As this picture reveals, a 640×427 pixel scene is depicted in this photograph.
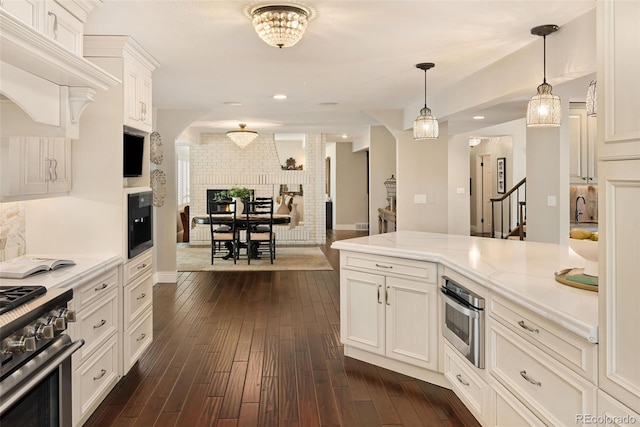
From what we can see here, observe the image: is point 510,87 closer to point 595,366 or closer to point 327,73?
point 327,73

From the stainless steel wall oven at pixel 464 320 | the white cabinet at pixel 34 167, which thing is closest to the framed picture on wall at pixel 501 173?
the stainless steel wall oven at pixel 464 320

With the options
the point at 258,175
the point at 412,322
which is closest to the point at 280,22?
the point at 412,322

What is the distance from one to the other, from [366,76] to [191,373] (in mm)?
3106

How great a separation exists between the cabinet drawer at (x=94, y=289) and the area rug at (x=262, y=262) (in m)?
4.66

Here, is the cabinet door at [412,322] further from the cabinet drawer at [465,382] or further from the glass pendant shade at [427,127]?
the glass pendant shade at [427,127]

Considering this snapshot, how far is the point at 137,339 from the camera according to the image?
3.54 meters

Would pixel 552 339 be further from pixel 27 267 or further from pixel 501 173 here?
pixel 501 173

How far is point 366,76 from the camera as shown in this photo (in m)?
4.68

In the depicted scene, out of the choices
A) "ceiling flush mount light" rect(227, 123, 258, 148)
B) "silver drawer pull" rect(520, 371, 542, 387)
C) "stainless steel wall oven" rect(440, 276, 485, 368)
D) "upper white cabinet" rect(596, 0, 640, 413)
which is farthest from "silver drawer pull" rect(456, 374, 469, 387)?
"ceiling flush mount light" rect(227, 123, 258, 148)

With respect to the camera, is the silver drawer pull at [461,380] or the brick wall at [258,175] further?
the brick wall at [258,175]

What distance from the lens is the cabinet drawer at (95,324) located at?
2.57 metres

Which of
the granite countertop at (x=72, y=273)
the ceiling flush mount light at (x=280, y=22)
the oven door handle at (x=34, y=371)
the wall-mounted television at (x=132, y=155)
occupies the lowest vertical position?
the oven door handle at (x=34, y=371)

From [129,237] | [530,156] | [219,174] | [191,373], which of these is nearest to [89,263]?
A: [129,237]

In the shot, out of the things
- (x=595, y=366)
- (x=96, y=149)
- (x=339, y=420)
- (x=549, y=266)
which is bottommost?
(x=339, y=420)
